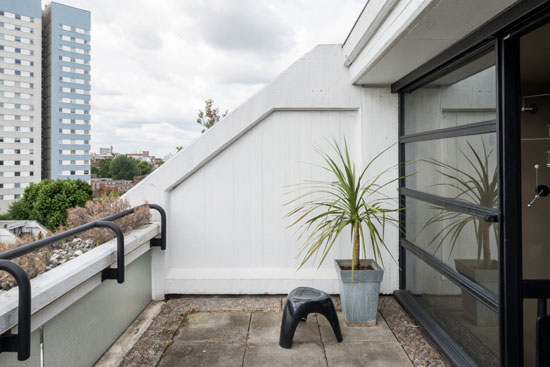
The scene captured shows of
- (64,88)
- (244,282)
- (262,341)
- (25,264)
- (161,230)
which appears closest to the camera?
(25,264)

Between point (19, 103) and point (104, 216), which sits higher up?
point (19, 103)

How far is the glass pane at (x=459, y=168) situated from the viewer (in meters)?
1.66

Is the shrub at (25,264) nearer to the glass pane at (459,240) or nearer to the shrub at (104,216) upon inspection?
the shrub at (104,216)

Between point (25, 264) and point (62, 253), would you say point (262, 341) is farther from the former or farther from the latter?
point (25, 264)

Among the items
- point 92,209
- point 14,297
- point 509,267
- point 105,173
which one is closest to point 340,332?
point 509,267

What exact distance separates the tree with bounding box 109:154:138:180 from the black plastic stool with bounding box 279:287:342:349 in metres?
32.9

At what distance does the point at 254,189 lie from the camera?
308cm

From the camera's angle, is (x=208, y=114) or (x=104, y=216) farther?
(x=208, y=114)

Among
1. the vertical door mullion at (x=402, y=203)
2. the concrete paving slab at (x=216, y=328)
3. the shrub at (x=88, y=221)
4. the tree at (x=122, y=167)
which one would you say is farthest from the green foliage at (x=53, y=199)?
the vertical door mullion at (x=402, y=203)

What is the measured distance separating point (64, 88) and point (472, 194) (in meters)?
58.8

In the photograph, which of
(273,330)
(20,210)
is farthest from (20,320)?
(20,210)

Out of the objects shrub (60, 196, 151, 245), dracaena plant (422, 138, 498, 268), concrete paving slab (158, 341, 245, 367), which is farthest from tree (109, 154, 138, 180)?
dracaena plant (422, 138, 498, 268)

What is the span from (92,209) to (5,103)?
5388 centimetres

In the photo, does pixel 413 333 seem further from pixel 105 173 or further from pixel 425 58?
pixel 105 173
